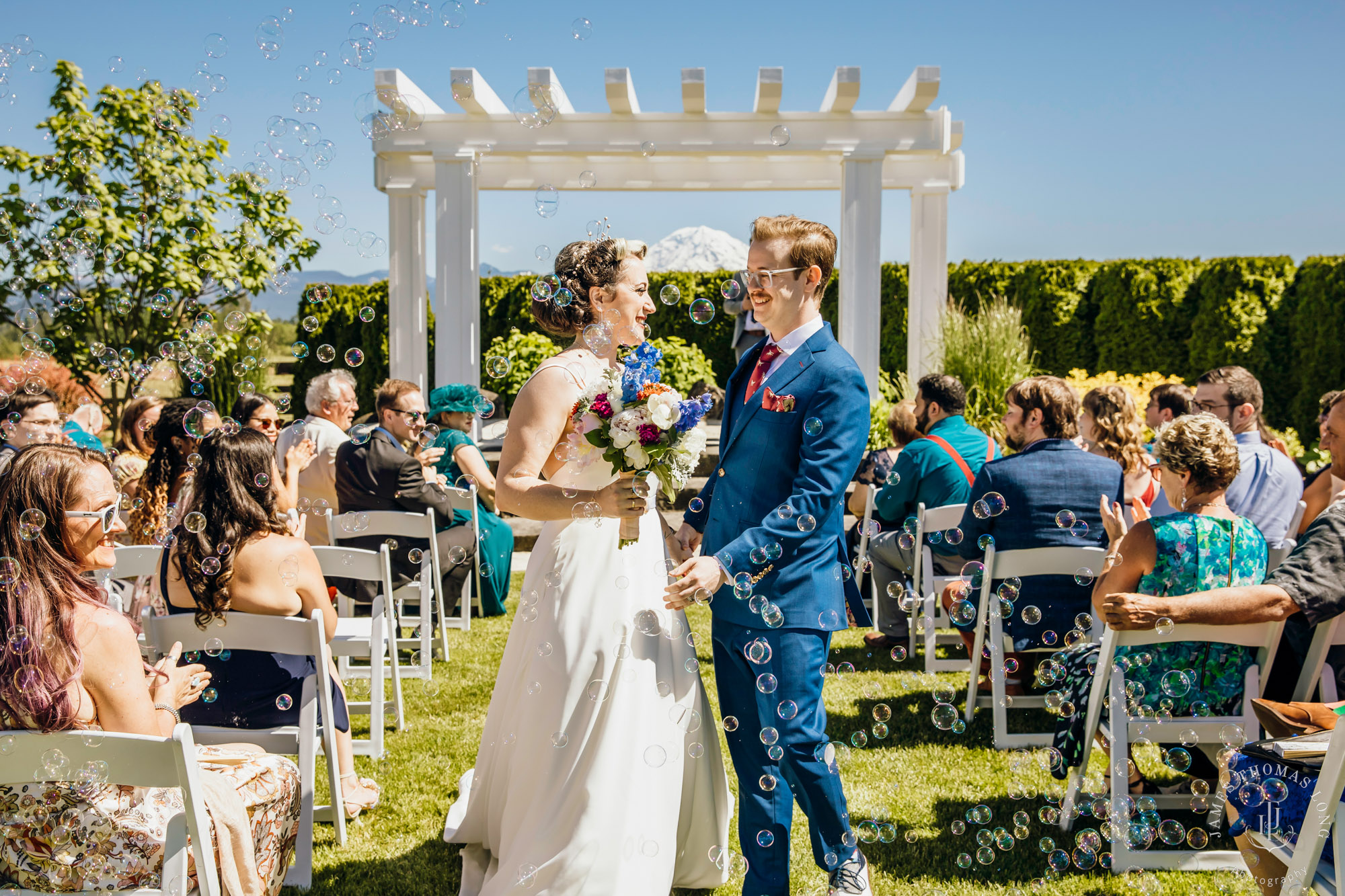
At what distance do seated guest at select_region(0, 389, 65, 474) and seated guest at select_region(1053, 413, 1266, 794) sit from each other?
496 cm

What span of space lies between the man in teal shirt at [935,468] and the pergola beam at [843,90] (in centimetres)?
381

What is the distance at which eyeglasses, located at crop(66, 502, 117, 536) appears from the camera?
7.97 ft

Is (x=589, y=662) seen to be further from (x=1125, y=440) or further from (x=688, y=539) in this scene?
(x=1125, y=440)

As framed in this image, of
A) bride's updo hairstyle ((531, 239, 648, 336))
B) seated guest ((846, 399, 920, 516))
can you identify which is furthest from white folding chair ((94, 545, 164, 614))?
seated guest ((846, 399, 920, 516))

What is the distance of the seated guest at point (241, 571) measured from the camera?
330 cm

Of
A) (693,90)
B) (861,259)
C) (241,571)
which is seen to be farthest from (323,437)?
(861,259)

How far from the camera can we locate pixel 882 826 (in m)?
3.04

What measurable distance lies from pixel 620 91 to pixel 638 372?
657cm

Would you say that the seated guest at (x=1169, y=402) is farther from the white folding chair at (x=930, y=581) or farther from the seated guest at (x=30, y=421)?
the seated guest at (x=30, y=421)

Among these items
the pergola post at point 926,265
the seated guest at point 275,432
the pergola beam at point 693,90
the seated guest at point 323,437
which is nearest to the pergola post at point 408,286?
the pergola beam at point 693,90

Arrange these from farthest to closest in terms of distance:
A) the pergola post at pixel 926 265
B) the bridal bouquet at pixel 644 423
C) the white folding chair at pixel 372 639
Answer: the pergola post at pixel 926 265 → the white folding chair at pixel 372 639 → the bridal bouquet at pixel 644 423

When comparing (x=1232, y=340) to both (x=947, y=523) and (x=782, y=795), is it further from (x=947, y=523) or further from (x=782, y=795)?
(x=782, y=795)

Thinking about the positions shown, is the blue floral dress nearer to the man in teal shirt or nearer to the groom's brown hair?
the groom's brown hair

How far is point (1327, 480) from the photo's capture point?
15.2ft
